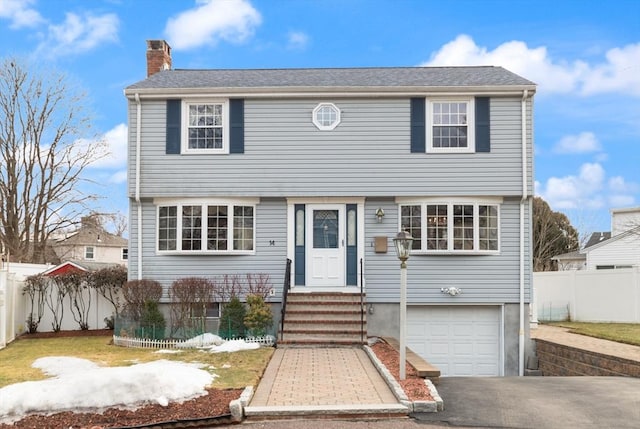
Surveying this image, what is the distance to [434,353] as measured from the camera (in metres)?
16.7

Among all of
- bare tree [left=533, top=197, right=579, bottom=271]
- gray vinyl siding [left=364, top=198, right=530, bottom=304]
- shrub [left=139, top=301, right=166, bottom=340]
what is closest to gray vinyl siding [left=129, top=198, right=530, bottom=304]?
gray vinyl siding [left=364, top=198, right=530, bottom=304]

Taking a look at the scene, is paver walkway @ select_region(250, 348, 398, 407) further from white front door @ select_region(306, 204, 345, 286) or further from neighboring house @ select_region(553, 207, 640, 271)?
neighboring house @ select_region(553, 207, 640, 271)

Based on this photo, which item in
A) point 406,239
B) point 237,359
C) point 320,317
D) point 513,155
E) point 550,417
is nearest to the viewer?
point 550,417

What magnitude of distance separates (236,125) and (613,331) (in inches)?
456

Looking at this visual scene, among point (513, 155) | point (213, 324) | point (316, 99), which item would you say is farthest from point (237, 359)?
point (513, 155)

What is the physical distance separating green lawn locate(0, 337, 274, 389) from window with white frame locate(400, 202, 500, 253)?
198 inches

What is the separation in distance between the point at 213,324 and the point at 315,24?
7.23 metres

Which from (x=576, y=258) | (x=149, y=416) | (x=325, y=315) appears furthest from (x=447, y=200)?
(x=576, y=258)

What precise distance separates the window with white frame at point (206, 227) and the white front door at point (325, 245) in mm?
1504

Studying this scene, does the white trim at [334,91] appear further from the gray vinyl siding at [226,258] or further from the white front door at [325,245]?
the white front door at [325,245]

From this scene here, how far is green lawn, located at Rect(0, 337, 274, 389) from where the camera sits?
10.6m

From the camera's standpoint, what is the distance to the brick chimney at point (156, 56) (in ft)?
64.3

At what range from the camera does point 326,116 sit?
1680 cm

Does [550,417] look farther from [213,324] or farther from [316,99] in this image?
[316,99]
